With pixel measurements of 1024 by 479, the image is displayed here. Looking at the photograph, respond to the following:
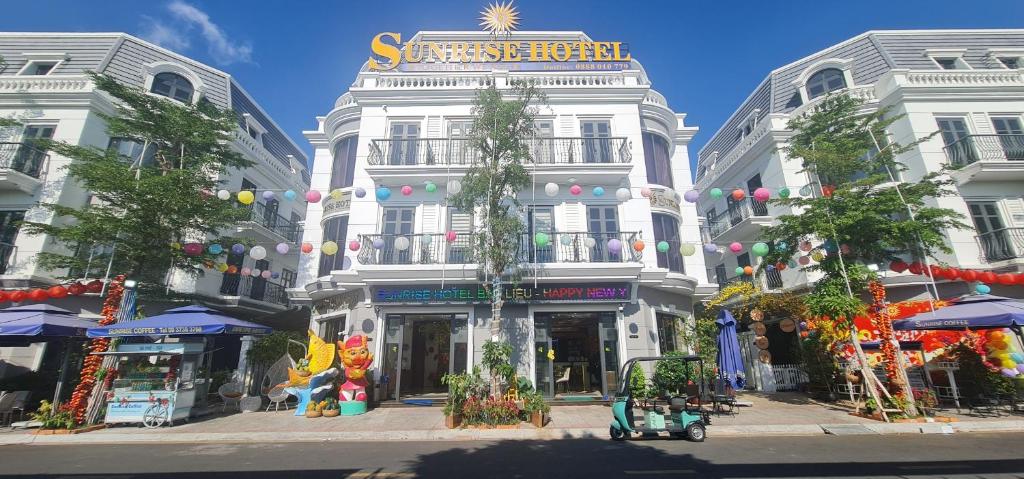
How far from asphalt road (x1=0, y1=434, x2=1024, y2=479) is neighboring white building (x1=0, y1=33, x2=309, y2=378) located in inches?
386

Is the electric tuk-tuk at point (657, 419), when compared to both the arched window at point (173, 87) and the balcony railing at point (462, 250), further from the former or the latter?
the arched window at point (173, 87)

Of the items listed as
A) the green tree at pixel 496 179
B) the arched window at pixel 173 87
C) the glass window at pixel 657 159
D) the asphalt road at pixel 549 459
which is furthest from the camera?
the arched window at pixel 173 87

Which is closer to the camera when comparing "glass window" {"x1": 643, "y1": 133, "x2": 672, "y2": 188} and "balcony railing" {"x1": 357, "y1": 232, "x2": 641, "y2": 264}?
"balcony railing" {"x1": 357, "y1": 232, "x2": 641, "y2": 264}

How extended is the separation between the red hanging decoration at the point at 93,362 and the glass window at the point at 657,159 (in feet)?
60.8

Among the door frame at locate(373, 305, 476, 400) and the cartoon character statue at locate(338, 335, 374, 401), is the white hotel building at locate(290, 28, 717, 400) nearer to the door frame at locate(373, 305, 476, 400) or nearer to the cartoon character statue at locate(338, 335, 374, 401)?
the door frame at locate(373, 305, 476, 400)

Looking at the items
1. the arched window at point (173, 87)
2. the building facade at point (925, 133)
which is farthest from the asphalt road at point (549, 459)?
the arched window at point (173, 87)

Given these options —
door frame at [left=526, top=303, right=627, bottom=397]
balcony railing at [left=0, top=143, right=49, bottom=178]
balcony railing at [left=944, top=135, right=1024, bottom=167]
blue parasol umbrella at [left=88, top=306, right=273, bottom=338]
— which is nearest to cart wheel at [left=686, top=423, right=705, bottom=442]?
door frame at [left=526, top=303, right=627, bottom=397]

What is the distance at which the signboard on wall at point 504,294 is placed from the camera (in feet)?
44.7

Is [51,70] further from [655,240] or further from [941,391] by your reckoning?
[941,391]

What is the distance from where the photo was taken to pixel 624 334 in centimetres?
1377

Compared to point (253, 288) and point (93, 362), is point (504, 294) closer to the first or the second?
point (93, 362)

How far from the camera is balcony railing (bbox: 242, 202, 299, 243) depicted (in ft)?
64.1

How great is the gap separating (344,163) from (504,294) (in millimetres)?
9187

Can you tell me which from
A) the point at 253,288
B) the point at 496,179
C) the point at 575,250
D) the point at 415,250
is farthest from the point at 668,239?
the point at 253,288
